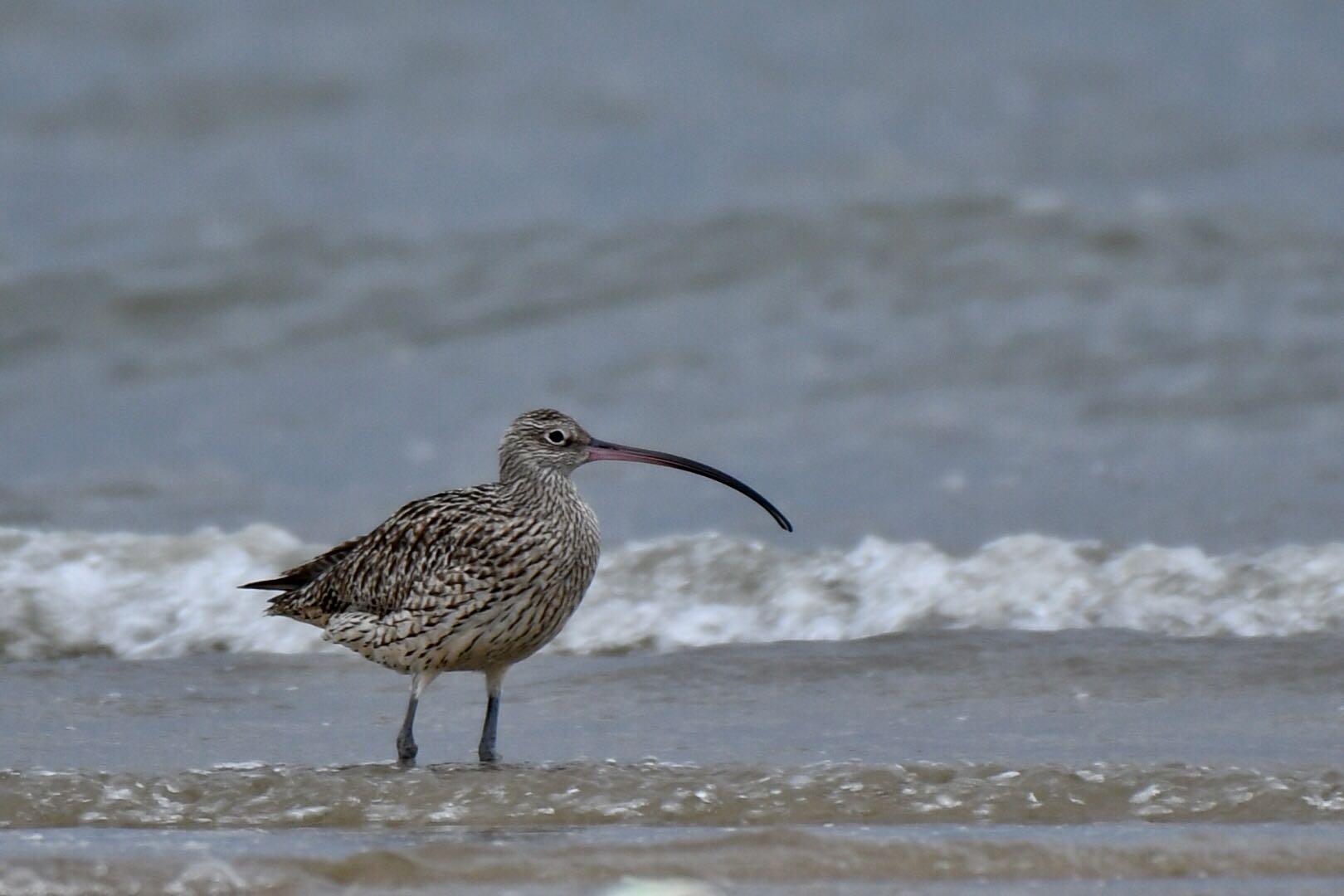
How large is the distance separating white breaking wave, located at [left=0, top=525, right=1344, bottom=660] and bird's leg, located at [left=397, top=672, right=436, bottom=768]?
2087 millimetres

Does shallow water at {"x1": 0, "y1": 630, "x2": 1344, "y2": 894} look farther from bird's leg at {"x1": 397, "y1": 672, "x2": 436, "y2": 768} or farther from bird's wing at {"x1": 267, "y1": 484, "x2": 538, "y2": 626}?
bird's wing at {"x1": 267, "y1": 484, "x2": 538, "y2": 626}

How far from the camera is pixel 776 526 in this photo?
39.6 feet

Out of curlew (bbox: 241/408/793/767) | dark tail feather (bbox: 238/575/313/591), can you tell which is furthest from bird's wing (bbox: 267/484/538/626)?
dark tail feather (bbox: 238/575/313/591)

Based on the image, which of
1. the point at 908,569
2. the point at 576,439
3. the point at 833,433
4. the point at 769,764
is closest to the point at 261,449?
the point at 833,433

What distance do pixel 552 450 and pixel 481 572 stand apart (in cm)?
68

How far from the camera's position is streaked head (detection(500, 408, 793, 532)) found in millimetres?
7969

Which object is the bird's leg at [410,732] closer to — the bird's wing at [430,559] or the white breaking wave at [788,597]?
the bird's wing at [430,559]

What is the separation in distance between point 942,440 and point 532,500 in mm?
6154

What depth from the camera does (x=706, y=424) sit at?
14391 mm

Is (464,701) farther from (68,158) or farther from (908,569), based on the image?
(68,158)

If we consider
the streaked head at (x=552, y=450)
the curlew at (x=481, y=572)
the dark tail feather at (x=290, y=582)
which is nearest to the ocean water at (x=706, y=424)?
the curlew at (x=481, y=572)

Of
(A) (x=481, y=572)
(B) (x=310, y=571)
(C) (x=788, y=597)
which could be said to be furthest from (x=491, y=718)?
(C) (x=788, y=597)

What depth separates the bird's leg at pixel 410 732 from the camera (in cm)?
754

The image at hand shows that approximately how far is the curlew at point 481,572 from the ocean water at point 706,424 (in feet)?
1.46
